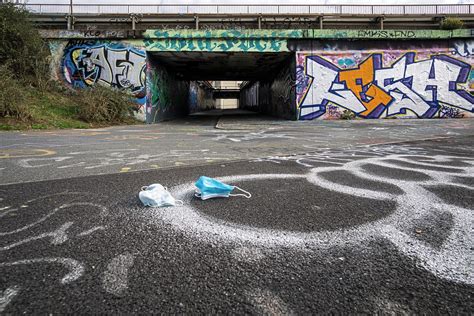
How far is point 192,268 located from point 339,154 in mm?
4233

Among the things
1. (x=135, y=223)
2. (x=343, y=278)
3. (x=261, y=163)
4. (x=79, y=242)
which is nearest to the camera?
(x=343, y=278)

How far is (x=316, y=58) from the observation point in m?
14.5

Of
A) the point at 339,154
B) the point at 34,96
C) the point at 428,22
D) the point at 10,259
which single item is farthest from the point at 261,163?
the point at 428,22

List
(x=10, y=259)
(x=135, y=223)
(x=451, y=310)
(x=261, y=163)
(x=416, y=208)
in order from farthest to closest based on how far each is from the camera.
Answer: (x=261, y=163) < (x=416, y=208) < (x=135, y=223) < (x=10, y=259) < (x=451, y=310)

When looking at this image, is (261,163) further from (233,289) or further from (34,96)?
(34,96)

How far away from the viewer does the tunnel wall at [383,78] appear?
14.5m

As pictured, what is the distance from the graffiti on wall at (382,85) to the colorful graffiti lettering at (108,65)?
26.3 feet

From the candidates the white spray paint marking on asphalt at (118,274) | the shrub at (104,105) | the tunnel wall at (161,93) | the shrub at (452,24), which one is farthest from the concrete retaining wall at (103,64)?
the shrub at (452,24)

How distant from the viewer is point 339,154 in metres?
5.05

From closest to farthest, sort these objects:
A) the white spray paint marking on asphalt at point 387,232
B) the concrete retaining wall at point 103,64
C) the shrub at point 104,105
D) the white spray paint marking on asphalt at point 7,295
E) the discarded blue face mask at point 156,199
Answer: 1. the white spray paint marking on asphalt at point 7,295
2. the white spray paint marking on asphalt at point 387,232
3. the discarded blue face mask at point 156,199
4. the shrub at point 104,105
5. the concrete retaining wall at point 103,64

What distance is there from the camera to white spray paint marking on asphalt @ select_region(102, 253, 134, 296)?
121cm

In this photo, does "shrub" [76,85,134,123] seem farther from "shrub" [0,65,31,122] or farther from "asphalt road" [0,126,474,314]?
"asphalt road" [0,126,474,314]

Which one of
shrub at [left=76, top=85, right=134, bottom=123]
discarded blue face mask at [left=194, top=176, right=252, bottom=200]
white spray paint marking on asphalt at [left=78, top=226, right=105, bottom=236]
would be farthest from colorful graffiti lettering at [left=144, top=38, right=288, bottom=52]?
white spray paint marking on asphalt at [left=78, top=226, right=105, bottom=236]

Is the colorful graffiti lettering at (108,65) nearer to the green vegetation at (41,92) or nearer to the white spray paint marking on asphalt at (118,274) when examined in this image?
the green vegetation at (41,92)
